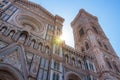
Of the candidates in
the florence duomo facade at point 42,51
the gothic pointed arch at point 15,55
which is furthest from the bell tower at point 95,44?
the gothic pointed arch at point 15,55

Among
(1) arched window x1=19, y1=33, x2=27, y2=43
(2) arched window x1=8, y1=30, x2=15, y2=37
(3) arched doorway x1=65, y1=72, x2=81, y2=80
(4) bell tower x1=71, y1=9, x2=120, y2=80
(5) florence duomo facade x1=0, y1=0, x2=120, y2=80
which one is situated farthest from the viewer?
(4) bell tower x1=71, y1=9, x2=120, y2=80

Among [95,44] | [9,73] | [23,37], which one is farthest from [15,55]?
[95,44]

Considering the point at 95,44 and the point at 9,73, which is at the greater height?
the point at 95,44

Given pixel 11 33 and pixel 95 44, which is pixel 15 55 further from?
pixel 95 44

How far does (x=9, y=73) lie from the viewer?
9.34 meters

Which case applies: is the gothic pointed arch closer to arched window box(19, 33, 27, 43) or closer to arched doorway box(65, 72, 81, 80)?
arched window box(19, 33, 27, 43)

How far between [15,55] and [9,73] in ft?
4.91

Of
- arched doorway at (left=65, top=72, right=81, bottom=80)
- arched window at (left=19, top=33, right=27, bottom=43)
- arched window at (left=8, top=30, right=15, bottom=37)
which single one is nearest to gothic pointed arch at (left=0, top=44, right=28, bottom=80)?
arched window at (left=19, top=33, right=27, bottom=43)

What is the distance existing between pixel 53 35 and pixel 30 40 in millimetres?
3112

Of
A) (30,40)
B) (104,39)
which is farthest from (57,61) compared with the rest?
(104,39)

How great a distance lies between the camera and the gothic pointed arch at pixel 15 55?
953cm

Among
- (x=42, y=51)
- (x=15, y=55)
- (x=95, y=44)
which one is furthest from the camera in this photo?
(x=95, y=44)

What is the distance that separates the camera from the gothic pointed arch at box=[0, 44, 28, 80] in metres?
9.53

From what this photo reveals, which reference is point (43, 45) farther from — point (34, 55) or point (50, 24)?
point (50, 24)
